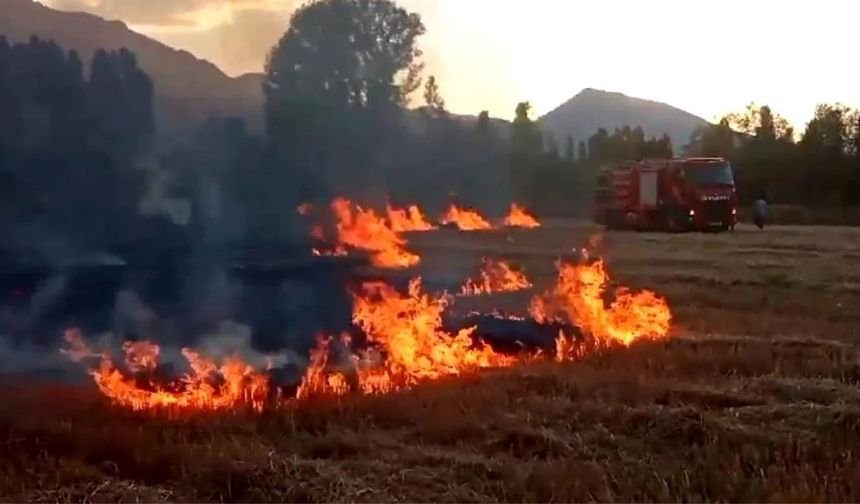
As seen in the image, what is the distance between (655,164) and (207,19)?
16.9ft

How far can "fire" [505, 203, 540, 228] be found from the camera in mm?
11532

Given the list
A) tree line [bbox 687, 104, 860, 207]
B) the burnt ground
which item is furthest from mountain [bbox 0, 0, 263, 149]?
tree line [bbox 687, 104, 860, 207]

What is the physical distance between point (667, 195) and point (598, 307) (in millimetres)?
2052

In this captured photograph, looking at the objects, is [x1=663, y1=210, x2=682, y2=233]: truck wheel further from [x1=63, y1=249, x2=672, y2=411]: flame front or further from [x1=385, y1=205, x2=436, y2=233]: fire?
[x1=385, y1=205, x2=436, y2=233]: fire

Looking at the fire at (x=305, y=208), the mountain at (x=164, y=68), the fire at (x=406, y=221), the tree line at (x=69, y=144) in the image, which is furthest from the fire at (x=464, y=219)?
the tree line at (x=69, y=144)

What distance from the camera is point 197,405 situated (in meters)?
7.35

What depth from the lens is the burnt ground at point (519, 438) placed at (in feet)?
18.4

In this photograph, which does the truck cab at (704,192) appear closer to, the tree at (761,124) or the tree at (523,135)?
the tree at (761,124)

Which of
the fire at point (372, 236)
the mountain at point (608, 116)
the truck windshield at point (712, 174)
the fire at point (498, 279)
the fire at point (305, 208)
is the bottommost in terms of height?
the fire at point (498, 279)

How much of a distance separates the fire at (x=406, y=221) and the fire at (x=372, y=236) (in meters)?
Result: 0.09

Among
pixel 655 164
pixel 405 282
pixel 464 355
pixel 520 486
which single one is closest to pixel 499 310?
pixel 405 282

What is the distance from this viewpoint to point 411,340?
941 centimetres

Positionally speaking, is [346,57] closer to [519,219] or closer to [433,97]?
[433,97]

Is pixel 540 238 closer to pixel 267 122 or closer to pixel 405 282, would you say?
pixel 405 282
